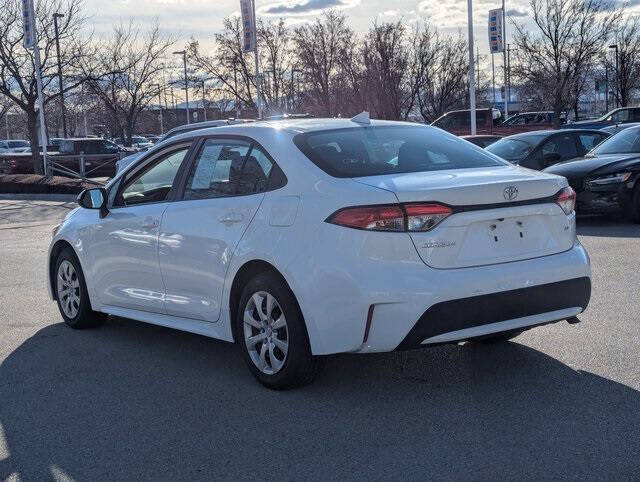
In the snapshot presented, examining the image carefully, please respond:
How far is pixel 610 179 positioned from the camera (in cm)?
1187

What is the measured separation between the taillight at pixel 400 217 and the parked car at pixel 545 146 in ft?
33.6

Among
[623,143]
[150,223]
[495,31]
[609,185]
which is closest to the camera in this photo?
[150,223]

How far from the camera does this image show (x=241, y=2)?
31547 millimetres

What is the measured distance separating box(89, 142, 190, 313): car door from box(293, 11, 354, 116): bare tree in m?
31.5

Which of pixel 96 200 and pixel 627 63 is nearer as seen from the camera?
pixel 96 200

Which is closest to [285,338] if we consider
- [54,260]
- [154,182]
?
[154,182]

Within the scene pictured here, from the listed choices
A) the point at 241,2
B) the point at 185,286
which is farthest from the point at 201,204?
the point at 241,2

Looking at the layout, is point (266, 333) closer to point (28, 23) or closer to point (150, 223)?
point (150, 223)

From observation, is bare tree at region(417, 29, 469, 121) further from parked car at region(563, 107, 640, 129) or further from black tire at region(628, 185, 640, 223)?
black tire at region(628, 185, 640, 223)

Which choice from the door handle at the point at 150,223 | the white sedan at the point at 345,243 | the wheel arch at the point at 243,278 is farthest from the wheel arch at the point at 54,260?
the wheel arch at the point at 243,278

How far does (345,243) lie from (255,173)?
1051mm

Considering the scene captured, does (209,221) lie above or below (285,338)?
above

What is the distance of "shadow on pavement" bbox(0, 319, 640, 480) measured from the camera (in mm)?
3844

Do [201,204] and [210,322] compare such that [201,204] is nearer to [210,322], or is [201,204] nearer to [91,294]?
[210,322]
